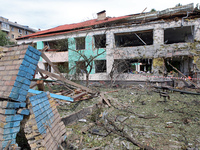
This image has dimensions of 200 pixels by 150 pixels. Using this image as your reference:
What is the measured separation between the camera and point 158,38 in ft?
44.2

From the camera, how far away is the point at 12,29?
3953 centimetres

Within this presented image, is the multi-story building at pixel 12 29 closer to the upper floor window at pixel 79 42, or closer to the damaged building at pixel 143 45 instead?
the damaged building at pixel 143 45


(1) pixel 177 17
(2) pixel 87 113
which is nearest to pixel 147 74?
(1) pixel 177 17

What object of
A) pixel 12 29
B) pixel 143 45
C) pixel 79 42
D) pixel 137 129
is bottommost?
pixel 137 129

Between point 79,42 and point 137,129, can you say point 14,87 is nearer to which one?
point 137,129

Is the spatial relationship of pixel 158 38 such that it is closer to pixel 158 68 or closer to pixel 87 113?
pixel 158 68

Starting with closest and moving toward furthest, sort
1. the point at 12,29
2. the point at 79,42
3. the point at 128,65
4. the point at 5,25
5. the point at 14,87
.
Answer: the point at 14,87 < the point at 128,65 < the point at 79,42 < the point at 5,25 < the point at 12,29

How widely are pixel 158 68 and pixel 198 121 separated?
28.8ft

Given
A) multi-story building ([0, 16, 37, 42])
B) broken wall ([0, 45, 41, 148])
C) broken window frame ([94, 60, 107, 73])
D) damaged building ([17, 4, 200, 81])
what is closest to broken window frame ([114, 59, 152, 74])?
damaged building ([17, 4, 200, 81])

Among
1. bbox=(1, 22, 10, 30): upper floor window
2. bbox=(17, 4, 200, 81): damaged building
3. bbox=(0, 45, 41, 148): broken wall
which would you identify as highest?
bbox=(1, 22, 10, 30): upper floor window

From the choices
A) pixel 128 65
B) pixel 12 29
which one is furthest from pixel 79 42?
pixel 12 29

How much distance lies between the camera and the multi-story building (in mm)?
35888

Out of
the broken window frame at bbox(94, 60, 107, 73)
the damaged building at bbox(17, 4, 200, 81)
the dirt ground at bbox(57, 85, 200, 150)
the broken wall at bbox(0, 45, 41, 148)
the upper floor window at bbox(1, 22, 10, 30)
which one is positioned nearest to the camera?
the broken wall at bbox(0, 45, 41, 148)

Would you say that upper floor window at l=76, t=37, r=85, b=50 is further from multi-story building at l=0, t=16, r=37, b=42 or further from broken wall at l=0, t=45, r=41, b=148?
multi-story building at l=0, t=16, r=37, b=42
